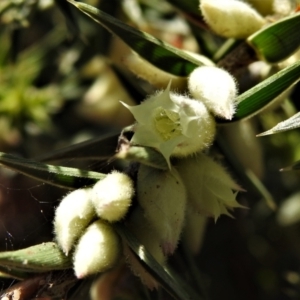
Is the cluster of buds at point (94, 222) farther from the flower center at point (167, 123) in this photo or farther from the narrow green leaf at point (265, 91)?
the narrow green leaf at point (265, 91)

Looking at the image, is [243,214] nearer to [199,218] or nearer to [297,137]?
[297,137]

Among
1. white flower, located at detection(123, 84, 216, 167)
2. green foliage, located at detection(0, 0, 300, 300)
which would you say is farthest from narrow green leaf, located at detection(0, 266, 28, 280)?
white flower, located at detection(123, 84, 216, 167)

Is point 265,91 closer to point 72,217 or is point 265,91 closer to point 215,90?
point 215,90

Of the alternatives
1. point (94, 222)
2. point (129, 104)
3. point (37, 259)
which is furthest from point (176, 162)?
point (129, 104)

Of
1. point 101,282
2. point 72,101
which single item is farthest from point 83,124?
point 101,282

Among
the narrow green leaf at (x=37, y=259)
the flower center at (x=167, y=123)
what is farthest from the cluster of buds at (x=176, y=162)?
the narrow green leaf at (x=37, y=259)

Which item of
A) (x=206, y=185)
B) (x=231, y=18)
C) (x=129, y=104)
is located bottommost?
(x=129, y=104)
